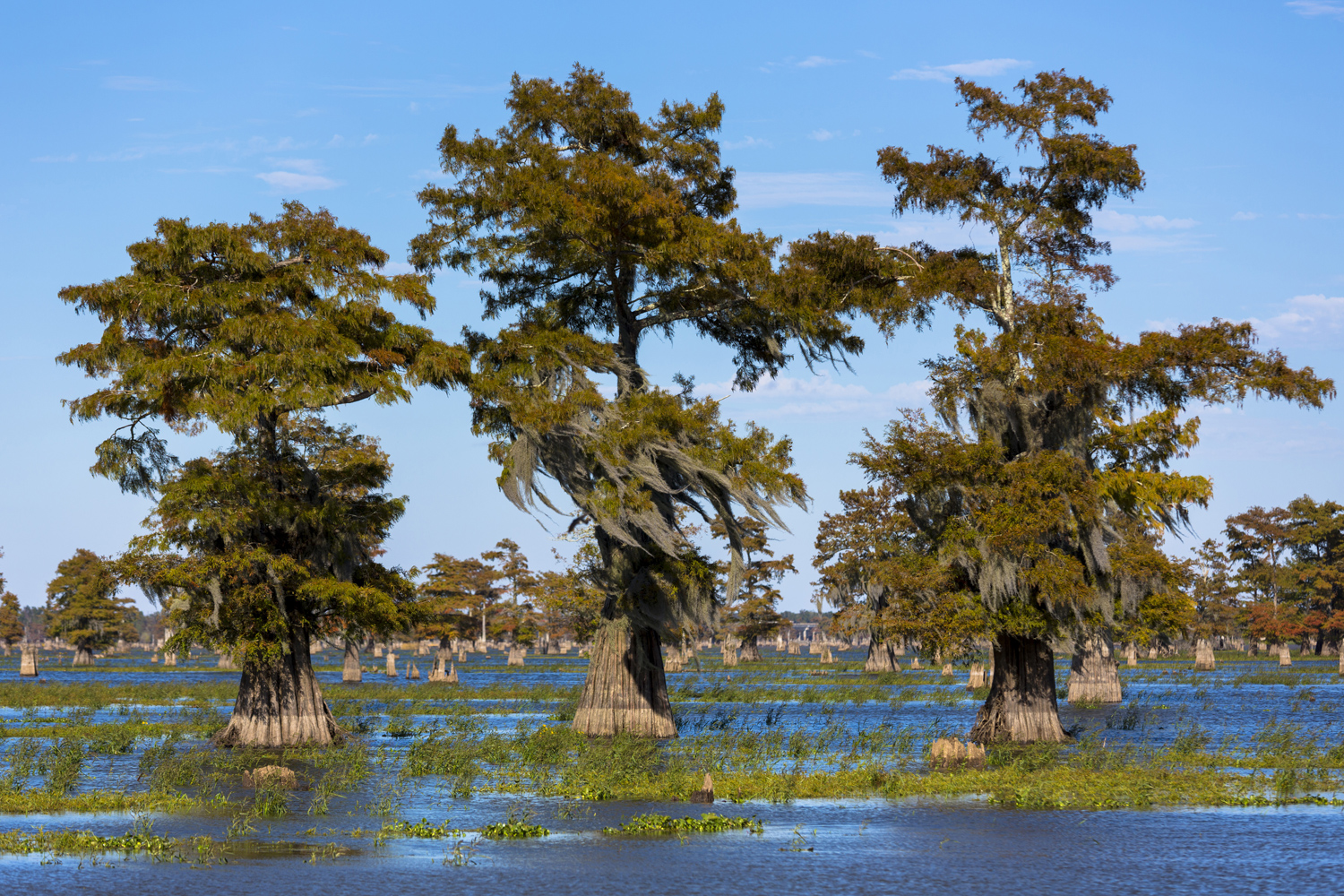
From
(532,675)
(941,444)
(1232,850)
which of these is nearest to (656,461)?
(941,444)

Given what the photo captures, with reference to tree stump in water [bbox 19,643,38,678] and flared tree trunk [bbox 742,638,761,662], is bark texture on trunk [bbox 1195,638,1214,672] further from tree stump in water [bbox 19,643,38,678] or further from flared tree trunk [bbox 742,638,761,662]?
tree stump in water [bbox 19,643,38,678]

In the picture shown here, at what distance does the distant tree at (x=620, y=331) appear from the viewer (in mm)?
35531

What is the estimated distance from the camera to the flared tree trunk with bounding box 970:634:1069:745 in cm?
3192

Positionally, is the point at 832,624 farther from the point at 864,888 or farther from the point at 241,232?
the point at 864,888

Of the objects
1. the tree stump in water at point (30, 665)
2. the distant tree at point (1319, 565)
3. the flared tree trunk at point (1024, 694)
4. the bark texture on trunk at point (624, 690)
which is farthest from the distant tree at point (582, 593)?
the distant tree at point (1319, 565)

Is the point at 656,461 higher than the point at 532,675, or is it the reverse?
the point at 656,461

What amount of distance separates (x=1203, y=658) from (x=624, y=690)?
7108 cm

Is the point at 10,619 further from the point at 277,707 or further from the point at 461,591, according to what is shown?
the point at 277,707

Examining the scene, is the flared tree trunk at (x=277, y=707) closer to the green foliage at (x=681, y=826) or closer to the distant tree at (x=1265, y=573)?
the green foliage at (x=681, y=826)

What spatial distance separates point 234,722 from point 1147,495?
25.2 meters

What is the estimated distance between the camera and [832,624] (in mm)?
80125

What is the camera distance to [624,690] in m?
37.2

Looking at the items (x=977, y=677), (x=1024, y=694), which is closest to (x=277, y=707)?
(x=1024, y=694)

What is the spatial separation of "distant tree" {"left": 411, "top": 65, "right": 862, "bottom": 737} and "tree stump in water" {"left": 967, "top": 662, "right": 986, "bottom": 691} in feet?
102
